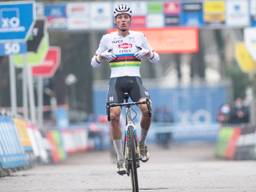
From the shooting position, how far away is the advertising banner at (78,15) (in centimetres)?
3676

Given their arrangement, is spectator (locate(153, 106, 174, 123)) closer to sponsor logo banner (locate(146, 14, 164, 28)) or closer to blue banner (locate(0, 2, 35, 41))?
sponsor logo banner (locate(146, 14, 164, 28))

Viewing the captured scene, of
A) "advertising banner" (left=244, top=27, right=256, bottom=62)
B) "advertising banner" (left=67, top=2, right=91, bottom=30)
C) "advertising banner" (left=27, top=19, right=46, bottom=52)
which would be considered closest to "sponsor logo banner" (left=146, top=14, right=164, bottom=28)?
"advertising banner" (left=67, top=2, right=91, bottom=30)

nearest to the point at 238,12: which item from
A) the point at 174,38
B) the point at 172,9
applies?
the point at 172,9

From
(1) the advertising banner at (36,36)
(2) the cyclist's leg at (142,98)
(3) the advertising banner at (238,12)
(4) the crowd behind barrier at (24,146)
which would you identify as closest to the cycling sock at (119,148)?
(2) the cyclist's leg at (142,98)

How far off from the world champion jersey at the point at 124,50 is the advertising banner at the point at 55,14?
956 inches

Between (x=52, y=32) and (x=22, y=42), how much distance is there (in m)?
17.0

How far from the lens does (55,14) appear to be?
36562mm

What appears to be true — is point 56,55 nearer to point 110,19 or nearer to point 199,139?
point 110,19

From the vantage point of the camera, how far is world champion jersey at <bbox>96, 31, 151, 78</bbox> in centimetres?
1209

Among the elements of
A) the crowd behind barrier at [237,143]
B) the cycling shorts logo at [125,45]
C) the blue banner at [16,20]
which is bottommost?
the crowd behind barrier at [237,143]

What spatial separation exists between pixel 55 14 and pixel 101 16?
1667 mm

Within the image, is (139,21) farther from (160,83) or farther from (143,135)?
(143,135)

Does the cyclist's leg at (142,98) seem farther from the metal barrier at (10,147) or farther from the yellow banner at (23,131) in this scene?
the yellow banner at (23,131)

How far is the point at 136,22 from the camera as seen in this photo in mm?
36688
